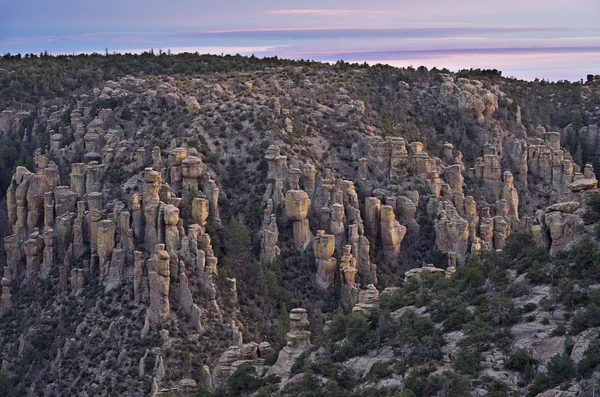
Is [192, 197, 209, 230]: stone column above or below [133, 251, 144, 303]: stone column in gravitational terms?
above

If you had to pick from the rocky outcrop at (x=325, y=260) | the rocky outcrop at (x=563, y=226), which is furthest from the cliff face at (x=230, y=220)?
the rocky outcrop at (x=563, y=226)

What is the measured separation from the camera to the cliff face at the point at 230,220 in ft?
210

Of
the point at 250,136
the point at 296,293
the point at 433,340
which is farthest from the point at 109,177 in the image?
the point at 433,340

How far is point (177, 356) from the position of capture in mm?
63188

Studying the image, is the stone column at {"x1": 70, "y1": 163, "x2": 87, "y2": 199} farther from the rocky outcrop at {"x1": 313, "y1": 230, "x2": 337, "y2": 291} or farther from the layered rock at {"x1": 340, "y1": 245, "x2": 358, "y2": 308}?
the layered rock at {"x1": 340, "y1": 245, "x2": 358, "y2": 308}

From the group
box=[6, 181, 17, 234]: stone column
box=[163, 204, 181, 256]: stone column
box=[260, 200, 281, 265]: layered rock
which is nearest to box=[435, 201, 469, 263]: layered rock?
box=[260, 200, 281, 265]: layered rock

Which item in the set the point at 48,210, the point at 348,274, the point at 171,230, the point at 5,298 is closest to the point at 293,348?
the point at 171,230

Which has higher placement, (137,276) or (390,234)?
(390,234)

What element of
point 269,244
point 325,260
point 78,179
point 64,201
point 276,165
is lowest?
point 325,260

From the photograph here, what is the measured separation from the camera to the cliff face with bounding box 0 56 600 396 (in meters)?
64.0

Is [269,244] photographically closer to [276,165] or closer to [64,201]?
[276,165]

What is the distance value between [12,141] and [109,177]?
24.1 meters

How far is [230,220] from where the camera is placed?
74.9 metres

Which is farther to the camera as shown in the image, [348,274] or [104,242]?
[348,274]
